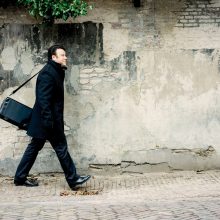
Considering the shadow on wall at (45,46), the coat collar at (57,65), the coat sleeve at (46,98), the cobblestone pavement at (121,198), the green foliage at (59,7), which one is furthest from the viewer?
the shadow on wall at (45,46)

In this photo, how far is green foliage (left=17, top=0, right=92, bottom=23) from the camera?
7.27 metres

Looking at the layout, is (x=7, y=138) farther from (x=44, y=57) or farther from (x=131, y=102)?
(x=131, y=102)

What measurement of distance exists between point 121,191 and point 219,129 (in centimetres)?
198

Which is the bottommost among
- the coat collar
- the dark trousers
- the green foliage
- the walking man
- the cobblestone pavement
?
the cobblestone pavement

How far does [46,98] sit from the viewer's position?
694cm

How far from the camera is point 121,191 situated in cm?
716

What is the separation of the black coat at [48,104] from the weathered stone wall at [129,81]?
85 centimetres

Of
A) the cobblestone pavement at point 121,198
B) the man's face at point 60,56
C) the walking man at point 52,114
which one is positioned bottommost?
the cobblestone pavement at point 121,198


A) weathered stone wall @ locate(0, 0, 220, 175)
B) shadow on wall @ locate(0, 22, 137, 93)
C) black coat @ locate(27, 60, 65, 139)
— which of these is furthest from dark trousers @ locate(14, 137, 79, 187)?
shadow on wall @ locate(0, 22, 137, 93)

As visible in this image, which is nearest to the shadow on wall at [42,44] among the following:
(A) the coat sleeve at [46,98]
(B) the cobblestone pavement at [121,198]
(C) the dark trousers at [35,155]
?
(A) the coat sleeve at [46,98]

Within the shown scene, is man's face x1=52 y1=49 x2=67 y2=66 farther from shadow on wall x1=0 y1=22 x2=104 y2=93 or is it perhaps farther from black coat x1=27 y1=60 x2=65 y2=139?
shadow on wall x1=0 y1=22 x2=104 y2=93

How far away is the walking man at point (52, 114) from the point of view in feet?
22.9

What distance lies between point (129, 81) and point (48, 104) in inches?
62.4

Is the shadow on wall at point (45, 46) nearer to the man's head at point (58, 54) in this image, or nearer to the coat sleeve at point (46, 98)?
the man's head at point (58, 54)
